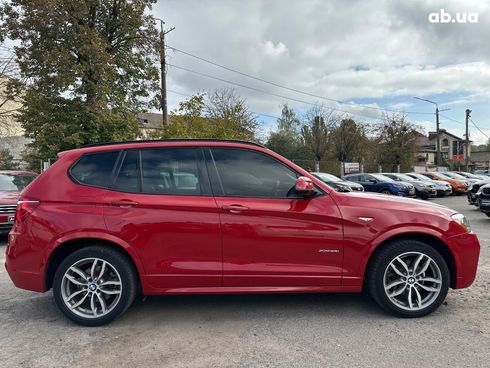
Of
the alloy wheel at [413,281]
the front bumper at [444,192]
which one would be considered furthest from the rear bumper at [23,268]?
the front bumper at [444,192]

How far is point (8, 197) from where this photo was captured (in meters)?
7.46

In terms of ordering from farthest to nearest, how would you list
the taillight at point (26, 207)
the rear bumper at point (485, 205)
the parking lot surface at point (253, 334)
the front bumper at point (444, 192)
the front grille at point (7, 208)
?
the front bumper at point (444, 192)
the rear bumper at point (485, 205)
the front grille at point (7, 208)
the taillight at point (26, 207)
the parking lot surface at point (253, 334)

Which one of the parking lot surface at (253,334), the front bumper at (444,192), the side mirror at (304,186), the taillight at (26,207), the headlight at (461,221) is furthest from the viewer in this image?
the front bumper at (444,192)

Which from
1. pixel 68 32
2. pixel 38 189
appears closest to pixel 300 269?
pixel 38 189

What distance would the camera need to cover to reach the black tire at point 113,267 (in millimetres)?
3471

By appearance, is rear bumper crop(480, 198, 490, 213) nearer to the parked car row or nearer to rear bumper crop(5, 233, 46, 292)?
the parked car row

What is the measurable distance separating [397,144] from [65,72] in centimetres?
3347

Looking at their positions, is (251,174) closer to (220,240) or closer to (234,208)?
(234,208)

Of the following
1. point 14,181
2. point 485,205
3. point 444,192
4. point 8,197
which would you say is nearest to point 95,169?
point 8,197

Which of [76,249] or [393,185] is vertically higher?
[393,185]

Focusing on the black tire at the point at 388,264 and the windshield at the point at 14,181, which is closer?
the black tire at the point at 388,264

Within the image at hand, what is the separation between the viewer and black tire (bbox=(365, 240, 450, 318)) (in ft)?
11.5

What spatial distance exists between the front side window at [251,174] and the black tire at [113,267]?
1.25m

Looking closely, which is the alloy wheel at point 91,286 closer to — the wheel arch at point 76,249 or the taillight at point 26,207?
the wheel arch at point 76,249
